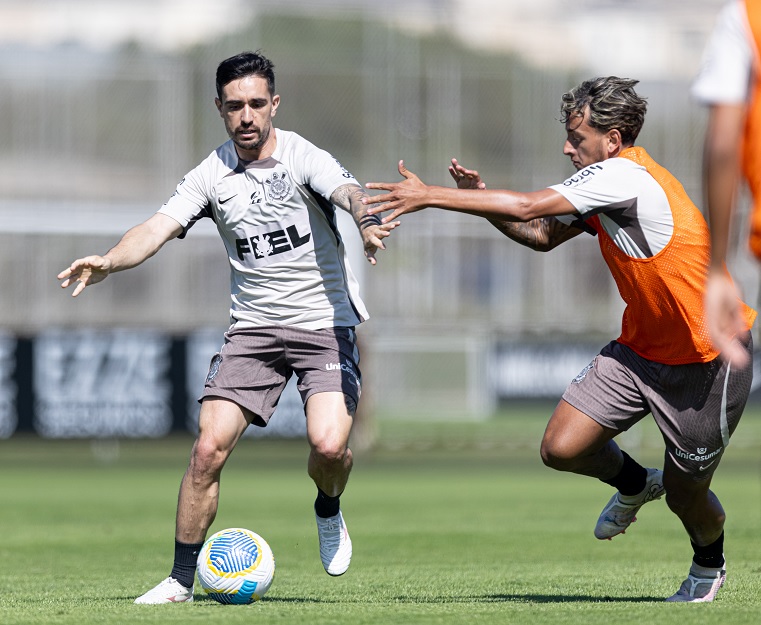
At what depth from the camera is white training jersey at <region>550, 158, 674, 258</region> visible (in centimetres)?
636

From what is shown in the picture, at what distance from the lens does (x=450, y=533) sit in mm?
11727

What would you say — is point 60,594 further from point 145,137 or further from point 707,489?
point 145,137

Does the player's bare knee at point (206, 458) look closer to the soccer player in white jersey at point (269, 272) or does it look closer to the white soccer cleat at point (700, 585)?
the soccer player in white jersey at point (269, 272)

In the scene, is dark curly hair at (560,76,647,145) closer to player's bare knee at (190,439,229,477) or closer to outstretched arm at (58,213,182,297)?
outstretched arm at (58,213,182,297)

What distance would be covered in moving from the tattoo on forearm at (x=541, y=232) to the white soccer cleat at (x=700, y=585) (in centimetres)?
185

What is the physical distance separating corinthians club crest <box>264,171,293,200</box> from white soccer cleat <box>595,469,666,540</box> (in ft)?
7.93

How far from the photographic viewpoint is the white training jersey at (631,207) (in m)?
6.36

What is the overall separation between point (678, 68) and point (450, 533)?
21916 millimetres

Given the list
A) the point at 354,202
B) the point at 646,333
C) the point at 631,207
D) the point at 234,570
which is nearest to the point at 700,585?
the point at 646,333

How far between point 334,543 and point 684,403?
2.18 meters

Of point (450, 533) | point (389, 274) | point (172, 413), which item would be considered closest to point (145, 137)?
point (389, 274)

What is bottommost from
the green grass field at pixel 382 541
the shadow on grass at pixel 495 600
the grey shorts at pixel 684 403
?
the green grass field at pixel 382 541

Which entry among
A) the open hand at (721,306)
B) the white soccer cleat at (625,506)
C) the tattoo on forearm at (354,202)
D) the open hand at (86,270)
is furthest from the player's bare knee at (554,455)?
the open hand at (721,306)

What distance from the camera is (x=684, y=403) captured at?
671 centimetres
